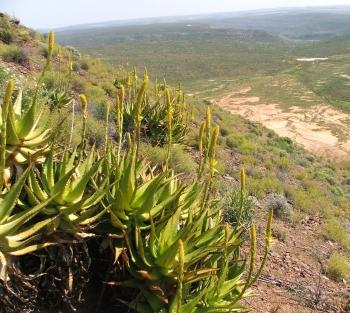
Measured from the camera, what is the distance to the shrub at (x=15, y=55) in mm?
13406

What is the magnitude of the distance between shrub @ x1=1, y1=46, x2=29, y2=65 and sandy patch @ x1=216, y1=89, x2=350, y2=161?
19.6 m

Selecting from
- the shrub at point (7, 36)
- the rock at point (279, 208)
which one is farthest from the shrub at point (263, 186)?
the shrub at point (7, 36)

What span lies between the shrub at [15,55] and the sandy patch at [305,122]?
1959cm

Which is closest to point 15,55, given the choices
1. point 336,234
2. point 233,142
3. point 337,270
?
point 233,142

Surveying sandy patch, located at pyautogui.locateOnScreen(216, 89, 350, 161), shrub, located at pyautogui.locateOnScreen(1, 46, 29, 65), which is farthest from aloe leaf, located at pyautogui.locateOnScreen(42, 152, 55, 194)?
sandy patch, located at pyautogui.locateOnScreen(216, 89, 350, 161)

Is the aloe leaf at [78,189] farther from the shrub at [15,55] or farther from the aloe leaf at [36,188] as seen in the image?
the shrub at [15,55]

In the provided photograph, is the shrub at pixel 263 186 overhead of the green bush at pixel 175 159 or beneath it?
beneath

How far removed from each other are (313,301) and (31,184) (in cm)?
403

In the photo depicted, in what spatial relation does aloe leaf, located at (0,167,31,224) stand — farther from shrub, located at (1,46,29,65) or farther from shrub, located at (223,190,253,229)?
shrub, located at (1,46,29,65)

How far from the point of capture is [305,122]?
130ft

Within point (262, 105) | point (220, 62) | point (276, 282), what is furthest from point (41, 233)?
point (220, 62)

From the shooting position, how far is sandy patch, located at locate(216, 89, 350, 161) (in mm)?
30278

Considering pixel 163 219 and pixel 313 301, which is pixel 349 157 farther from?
pixel 163 219

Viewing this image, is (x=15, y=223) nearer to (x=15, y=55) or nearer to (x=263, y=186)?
(x=263, y=186)
